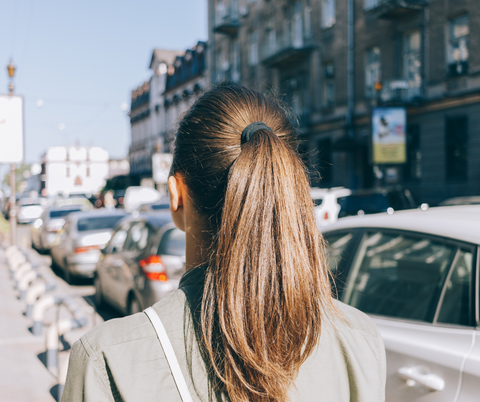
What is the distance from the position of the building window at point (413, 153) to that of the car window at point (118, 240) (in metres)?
15.2

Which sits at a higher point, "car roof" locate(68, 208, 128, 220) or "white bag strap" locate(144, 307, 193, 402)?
"white bag strap" locate(144, 307, 193, 402)

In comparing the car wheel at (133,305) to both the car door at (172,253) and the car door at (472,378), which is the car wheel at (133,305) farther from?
the car door at (472,378)

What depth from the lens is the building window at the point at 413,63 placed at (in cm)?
1923

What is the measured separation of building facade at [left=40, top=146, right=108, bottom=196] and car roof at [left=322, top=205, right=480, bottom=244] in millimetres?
12810

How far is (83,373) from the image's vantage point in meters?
1.01

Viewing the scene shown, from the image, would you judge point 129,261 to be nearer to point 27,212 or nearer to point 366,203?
point 366,203

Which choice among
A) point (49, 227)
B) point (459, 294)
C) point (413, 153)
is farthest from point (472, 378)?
point (413, 153)

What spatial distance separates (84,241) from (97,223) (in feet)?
2.79

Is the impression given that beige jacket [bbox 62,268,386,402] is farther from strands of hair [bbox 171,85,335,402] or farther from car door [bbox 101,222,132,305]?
car door [bbox 101,222,132,305]

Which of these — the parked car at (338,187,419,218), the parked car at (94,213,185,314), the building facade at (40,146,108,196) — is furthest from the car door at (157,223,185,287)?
the building facade at (40,146,108,196)

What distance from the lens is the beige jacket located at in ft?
3.31

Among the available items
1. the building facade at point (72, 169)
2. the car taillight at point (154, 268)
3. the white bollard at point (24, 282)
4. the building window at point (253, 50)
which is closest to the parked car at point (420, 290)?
the car taillight at point (154, 268)

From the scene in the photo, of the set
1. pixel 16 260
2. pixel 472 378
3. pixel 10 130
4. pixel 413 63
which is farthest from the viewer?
pixel 413 63

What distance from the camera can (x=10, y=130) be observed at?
892cm
